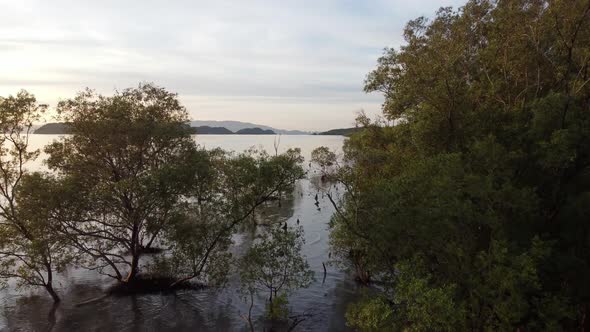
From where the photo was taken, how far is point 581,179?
17.0m

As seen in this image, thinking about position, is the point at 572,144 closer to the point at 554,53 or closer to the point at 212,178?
the point at 554,53

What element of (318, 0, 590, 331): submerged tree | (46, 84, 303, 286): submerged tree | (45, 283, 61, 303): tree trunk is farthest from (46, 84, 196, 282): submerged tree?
(318, 0, 590, 331): submerged tree

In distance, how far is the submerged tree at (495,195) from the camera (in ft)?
47.9

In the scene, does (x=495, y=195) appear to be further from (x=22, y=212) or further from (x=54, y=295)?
(x=54, y=295)

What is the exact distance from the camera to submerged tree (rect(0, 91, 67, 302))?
27297mm

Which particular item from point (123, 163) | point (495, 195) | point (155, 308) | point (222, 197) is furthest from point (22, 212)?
point (495, 195)

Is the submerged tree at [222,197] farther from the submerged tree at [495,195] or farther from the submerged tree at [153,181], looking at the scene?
the submerged tree at [495,195]

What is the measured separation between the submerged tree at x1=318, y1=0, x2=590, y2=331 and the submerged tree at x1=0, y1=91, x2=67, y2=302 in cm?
2205

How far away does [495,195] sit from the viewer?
49.7 feet

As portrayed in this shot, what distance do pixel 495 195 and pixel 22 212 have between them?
3047cm

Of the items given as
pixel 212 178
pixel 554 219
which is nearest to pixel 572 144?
pixel 554 219

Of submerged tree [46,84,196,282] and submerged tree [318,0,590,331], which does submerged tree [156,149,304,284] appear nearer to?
submerged tree [46,84,196,282]

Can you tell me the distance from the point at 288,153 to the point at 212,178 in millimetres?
6442

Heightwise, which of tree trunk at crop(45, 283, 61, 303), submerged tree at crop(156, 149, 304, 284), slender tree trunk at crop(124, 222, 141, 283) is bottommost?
tree trunk at crop(45, 283, 61, 303)
